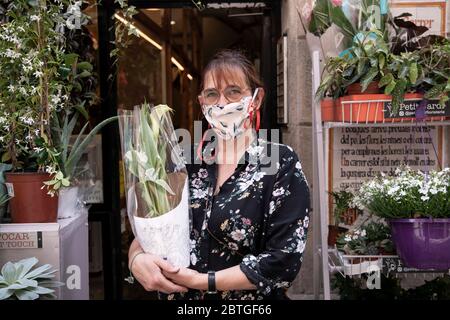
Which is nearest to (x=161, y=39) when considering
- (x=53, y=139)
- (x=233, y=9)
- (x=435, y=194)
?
(x=233, y=9)

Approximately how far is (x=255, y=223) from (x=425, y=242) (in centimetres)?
99

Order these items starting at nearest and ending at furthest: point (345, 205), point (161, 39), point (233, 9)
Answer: point (345, 205), point (233, 9), point (161, 39)

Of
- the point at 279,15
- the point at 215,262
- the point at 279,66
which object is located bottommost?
the point at 215,262

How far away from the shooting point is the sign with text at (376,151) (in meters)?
3.06

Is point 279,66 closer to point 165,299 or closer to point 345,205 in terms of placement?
point 345,205

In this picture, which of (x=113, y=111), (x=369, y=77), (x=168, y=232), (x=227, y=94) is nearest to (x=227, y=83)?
(x=227, y=94)

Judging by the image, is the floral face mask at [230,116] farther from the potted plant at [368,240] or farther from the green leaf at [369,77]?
the potted plant at [368,240]

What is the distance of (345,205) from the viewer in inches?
115

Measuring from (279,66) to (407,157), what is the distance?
1.02 meters

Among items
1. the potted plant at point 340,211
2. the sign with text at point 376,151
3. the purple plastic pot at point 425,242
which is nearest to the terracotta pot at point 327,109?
the sign with text at point 376,151

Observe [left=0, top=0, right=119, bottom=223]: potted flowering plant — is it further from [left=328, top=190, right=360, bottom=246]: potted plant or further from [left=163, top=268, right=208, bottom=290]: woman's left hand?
[left=328, top=190, right=360, bottom=246]: potted plant

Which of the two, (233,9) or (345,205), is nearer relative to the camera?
(345,205)

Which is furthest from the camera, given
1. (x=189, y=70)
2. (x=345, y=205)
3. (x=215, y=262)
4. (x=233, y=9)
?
(x=189, y=70)

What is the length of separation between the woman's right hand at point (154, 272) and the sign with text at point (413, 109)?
1400 mm
